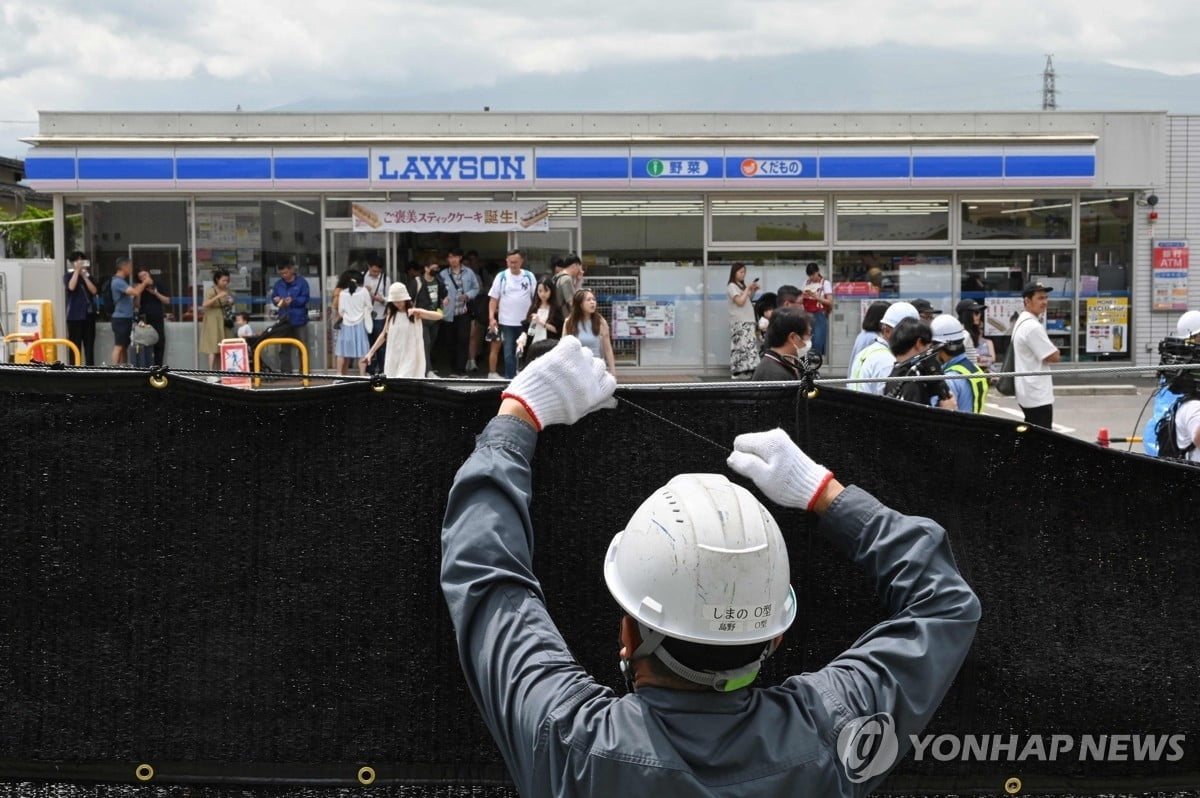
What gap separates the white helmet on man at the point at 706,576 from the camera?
2076 millimetres

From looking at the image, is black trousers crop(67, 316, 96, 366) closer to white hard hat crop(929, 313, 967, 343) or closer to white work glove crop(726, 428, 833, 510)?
white hard hat crop(929, 313, 967, 343)

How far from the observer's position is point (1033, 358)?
1024cm

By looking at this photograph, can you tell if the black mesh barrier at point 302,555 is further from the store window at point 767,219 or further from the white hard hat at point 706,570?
the store window at point 767,219

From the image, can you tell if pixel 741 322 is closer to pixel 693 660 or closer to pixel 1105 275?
pixel 1105 275

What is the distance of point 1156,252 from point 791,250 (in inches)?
247

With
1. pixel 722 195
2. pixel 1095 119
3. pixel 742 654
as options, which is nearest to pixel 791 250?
pixel 722 195

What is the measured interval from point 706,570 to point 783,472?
607 millimetres

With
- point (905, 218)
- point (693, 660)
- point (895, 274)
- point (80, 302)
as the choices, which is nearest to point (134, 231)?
point (80, 302)

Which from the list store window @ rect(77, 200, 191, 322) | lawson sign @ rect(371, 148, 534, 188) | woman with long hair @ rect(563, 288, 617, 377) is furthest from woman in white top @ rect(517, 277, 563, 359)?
store window @ rect(77, 200, 191, 322)

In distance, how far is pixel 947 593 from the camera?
2.38 meters

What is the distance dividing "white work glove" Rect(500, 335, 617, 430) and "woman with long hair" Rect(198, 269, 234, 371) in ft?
58.2

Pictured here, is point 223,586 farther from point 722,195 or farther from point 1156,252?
point 1156,252

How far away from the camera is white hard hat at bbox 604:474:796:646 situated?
2076 mm

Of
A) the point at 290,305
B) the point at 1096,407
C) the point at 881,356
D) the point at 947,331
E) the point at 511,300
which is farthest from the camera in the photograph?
the point at 290,305
